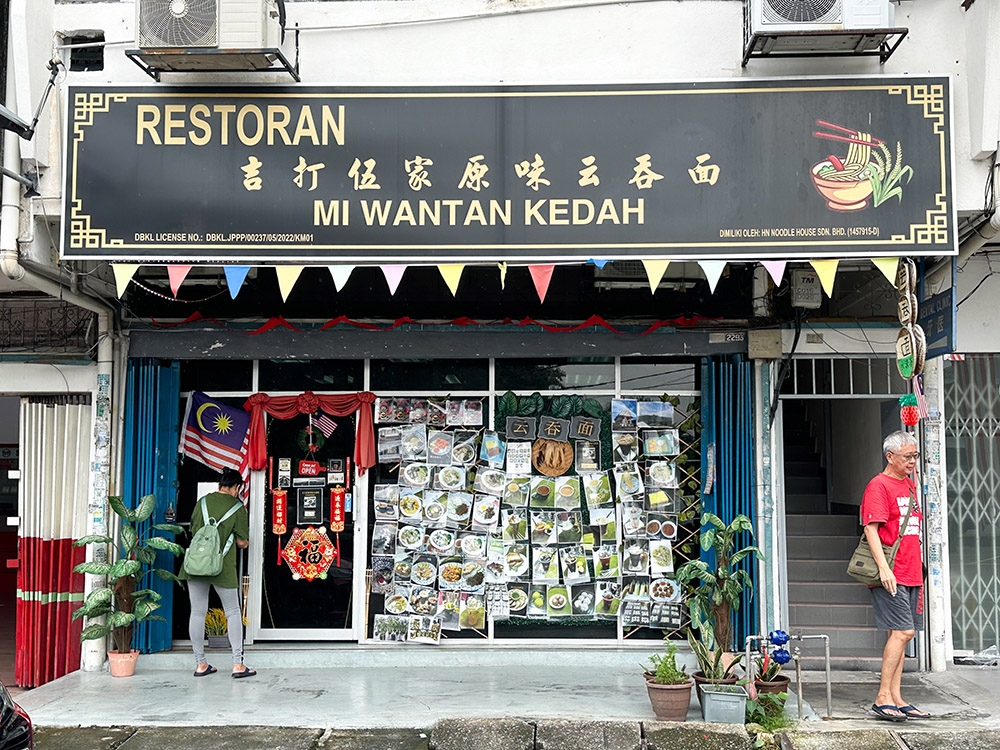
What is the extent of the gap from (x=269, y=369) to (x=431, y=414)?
64.0 inches

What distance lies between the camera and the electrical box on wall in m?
8.19

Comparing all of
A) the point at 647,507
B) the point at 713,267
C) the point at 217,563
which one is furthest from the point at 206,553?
the point at 713,267

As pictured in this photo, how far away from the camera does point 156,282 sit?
347 inches

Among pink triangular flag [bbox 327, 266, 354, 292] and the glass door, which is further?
the glass door

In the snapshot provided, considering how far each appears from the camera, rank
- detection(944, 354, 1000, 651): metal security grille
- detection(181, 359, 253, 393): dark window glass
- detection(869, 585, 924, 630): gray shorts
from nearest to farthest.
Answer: detection(869, 585, 924, 630): gray shorts → detection(944, 354, 1000, 651): metal security grille → detection(181, 359, 253, 393): dark window glass

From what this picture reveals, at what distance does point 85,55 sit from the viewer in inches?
297

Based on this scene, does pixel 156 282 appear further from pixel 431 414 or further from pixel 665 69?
pixel 665 69

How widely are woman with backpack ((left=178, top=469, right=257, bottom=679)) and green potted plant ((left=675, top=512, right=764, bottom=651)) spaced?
3.83 meters

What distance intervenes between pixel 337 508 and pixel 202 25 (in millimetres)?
4415

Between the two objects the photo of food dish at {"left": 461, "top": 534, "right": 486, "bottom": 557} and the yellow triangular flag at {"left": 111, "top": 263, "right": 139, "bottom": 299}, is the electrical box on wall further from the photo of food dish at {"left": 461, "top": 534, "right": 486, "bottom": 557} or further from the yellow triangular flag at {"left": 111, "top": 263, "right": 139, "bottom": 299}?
the yellow triangular flag at {"left": 111, "top": 263, "right": 139, "bottom": 299}

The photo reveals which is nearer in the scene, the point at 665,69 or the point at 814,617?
the point at 665,69

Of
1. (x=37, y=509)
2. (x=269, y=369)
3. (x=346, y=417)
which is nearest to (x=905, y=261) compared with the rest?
(x=346, y=417)

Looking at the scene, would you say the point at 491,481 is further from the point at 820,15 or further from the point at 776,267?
the point at 820,15

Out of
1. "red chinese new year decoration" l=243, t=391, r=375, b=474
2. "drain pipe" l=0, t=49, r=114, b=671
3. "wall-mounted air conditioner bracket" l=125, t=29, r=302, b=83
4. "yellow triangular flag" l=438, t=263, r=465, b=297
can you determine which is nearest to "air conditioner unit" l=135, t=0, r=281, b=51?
"wall-mounted air conditioner bracket" l=125, t=29, r=302, b=83
